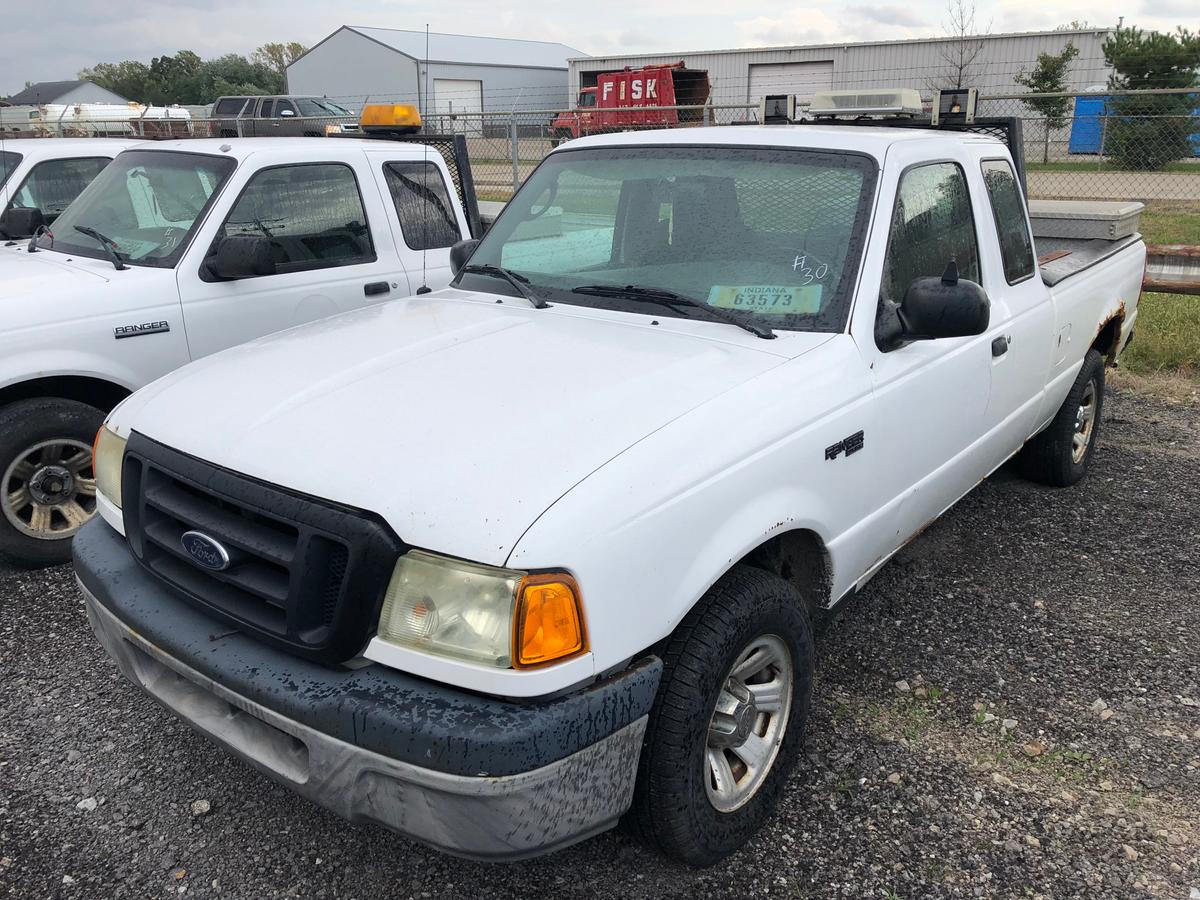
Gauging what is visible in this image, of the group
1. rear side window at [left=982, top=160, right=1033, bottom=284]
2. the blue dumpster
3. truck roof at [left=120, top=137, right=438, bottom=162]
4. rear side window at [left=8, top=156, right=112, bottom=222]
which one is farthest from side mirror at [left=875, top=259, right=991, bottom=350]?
the blue dumpster

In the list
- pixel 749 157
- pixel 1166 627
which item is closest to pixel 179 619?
pixel 749 157

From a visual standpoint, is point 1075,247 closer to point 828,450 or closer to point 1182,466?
point 1182,466

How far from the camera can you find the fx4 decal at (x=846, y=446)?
2.79 m

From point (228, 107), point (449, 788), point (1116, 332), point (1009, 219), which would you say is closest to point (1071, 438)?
point (1116, 332)

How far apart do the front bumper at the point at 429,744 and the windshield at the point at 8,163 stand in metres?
5.97

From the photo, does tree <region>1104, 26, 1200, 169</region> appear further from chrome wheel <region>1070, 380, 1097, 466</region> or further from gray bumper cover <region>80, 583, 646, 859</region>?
gray bumper cover <region>80, 583, 646, 859</region>

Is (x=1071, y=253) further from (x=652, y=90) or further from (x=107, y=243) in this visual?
(x=652, y=90)

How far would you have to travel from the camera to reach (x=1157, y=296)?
9.67 m

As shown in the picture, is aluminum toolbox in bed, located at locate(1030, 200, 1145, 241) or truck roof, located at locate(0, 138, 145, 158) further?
truck roof, located at locate(0, 138, 145, 158)

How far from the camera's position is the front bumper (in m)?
2.00

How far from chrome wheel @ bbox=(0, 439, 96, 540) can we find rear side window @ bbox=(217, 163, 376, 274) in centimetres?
127

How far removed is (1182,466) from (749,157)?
388 centimetres

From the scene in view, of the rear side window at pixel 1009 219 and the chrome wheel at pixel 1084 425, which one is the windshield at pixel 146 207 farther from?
the chrome wheel at pixel 1084 425

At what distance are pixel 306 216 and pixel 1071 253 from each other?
417 centimetres
